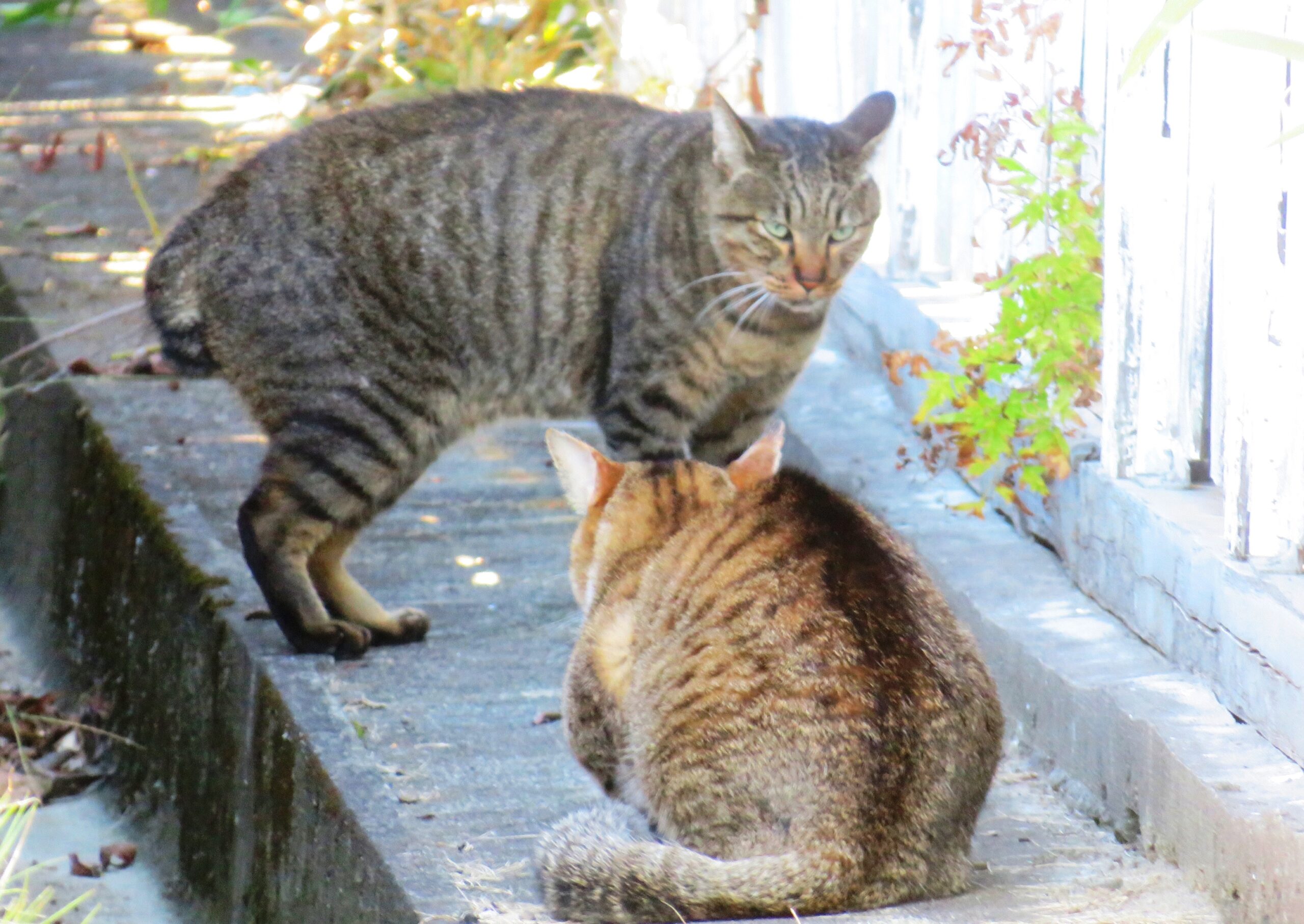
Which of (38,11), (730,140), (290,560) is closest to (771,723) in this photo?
(290,560)

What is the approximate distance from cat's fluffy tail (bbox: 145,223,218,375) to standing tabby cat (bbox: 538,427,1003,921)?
1469mm

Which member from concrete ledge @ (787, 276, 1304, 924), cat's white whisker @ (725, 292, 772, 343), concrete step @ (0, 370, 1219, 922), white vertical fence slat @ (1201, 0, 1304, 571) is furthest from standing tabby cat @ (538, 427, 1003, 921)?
cat's white whisker @ (725, 292, 772, 343)

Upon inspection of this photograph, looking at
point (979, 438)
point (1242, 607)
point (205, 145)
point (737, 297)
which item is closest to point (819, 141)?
point (737, 297)

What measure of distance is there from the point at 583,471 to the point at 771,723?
2.54 feet

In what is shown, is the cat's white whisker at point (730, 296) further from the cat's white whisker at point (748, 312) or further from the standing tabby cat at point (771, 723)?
the standing tabby cat at point (771, 723)

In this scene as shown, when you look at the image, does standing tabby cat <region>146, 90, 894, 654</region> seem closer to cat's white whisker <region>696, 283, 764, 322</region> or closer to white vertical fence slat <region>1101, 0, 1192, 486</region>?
cat's white whisker <region>696, 283, 764, 322</region>

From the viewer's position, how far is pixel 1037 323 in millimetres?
3523

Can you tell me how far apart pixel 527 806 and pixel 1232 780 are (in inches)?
49.5

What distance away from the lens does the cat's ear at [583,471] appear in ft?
9.96

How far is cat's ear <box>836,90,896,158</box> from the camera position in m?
4.02

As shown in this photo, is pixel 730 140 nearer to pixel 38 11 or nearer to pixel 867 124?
pixel 867 124

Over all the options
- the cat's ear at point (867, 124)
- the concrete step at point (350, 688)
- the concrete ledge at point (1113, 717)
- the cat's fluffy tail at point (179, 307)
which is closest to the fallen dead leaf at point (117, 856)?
the concrete step at point (350, 688)

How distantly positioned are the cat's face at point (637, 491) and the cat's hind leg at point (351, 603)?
39.1 inches

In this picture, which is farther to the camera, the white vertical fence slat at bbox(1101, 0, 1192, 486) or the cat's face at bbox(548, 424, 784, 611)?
the white vertical fence slat at bbox(1101, 0, 1192, 486)
